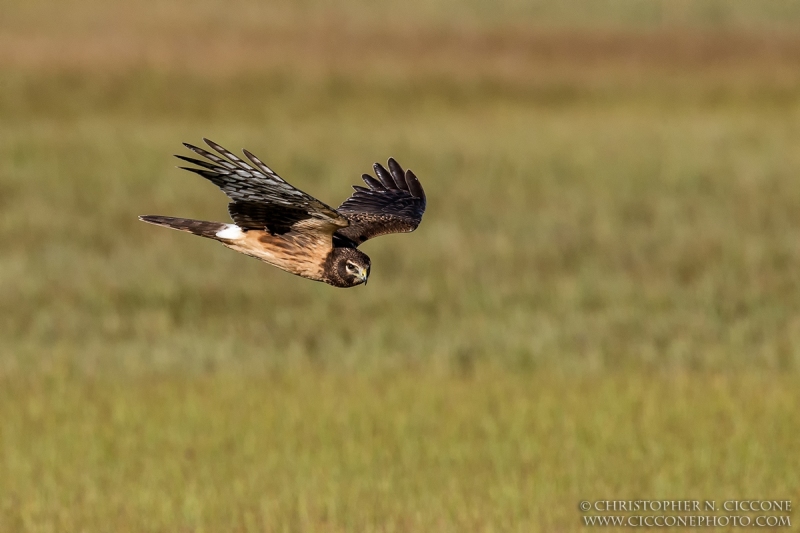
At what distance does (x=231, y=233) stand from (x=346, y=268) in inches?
17.6

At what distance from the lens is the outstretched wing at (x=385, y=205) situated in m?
6.25

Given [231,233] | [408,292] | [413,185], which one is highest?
[408,292]

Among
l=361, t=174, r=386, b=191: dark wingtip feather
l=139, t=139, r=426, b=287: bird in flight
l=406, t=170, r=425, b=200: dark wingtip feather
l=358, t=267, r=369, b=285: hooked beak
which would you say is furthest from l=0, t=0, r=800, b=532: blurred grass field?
l=358, t=267, r=369, b=285: hooked beak

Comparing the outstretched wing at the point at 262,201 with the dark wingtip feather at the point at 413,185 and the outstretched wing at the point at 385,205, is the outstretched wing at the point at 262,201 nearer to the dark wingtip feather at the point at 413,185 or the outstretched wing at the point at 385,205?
the outstretched wing at the point at 385,205

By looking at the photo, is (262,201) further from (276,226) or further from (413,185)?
(413,185)

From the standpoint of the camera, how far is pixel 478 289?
18.4 metres

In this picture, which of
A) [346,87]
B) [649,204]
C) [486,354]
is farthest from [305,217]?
[346,87]

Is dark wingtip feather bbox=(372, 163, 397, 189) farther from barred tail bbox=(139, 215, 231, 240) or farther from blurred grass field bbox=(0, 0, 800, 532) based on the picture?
blurred grass field bbox=(0, 0, 800, 532)

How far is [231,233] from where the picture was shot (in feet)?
16.0

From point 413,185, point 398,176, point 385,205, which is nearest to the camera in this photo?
point 385,205

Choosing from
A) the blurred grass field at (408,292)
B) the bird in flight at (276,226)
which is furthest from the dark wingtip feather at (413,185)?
the blurred grass field at (408,292)

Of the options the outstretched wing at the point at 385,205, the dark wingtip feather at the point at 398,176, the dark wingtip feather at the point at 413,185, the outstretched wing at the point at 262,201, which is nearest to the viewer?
the outstretched wing at the point at 262,201

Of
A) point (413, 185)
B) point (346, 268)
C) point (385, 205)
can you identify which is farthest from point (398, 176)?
point (346, 268)

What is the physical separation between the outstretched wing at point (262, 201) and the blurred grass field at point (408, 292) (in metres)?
4.82
